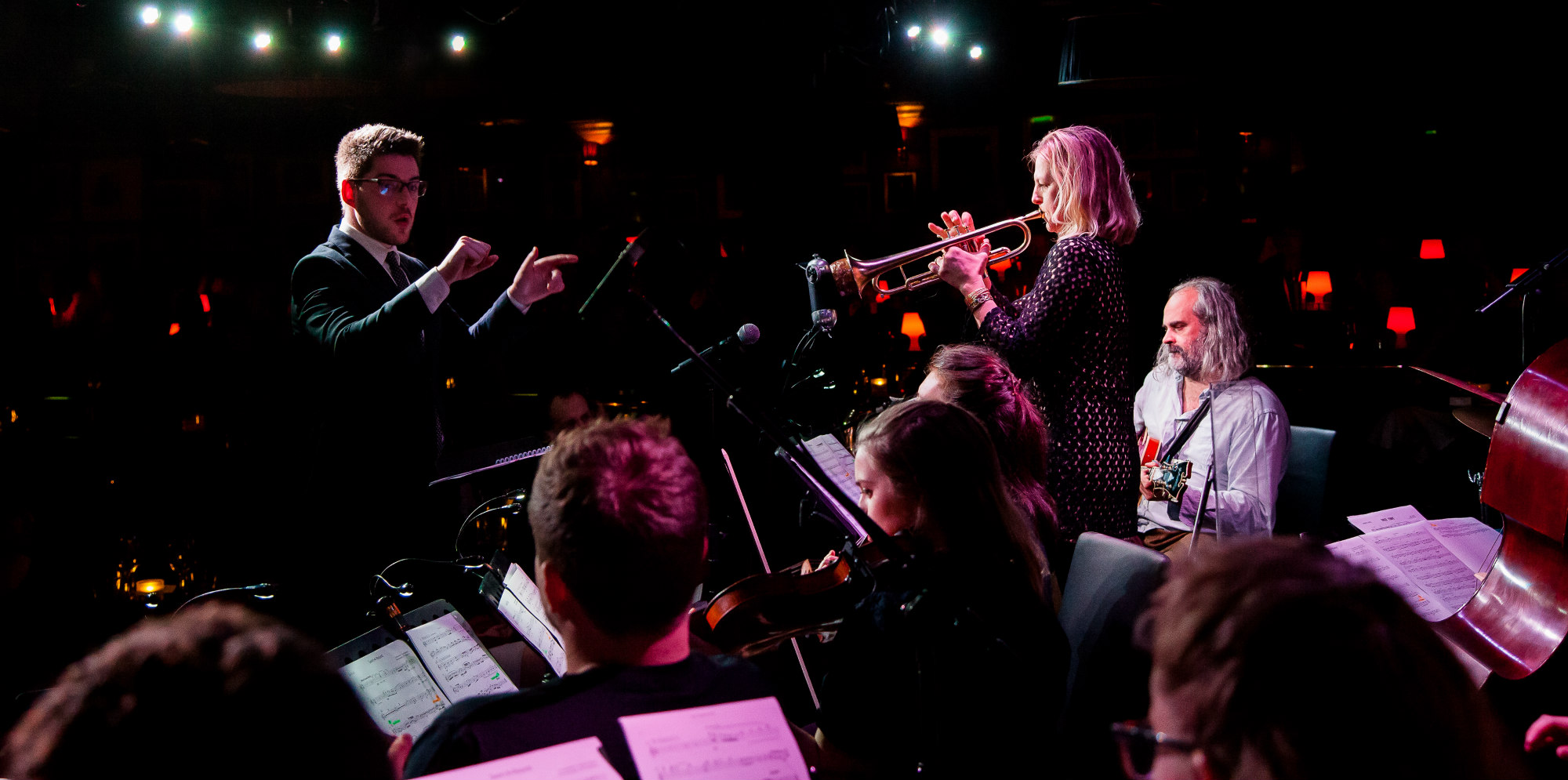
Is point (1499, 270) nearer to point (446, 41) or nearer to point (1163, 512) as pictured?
point (1163, 512)

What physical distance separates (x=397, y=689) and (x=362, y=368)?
1.09m

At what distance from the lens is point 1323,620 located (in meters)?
0.73

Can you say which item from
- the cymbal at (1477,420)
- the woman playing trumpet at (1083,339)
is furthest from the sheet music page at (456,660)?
the cymbal at (1477,420)

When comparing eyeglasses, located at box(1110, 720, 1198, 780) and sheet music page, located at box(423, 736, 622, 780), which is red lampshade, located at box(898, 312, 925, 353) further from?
eyeglasses, located at box(1110, 720, 1198, 780)

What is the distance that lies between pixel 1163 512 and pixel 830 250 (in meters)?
2.87

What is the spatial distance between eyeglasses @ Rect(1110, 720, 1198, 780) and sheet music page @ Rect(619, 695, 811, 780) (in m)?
0.46

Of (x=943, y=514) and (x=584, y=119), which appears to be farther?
(x=584, y=119)

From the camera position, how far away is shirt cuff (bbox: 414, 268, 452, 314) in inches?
94.9

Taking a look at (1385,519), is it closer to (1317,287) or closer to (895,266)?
(895,266)

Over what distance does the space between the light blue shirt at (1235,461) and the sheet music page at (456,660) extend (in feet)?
6.74

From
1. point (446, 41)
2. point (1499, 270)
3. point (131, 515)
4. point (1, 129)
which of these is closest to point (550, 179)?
point (446, 41)

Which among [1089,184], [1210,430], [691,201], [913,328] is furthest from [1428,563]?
[691,201]

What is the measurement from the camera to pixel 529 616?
1.82m

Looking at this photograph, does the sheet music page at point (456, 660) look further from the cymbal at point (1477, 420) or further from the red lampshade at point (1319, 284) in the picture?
the red lampshade at point (1319, 284)
